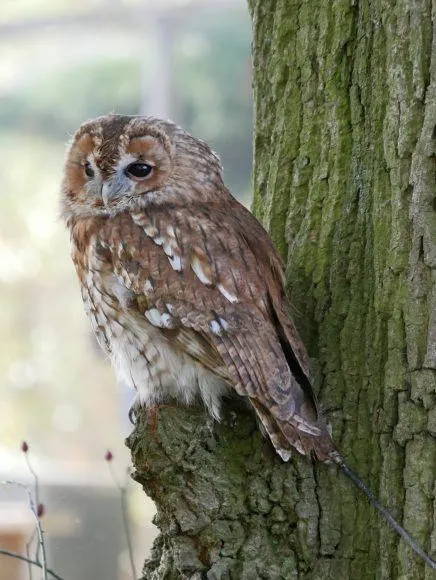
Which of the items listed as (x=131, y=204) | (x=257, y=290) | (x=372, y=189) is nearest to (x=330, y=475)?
(x=257, y=290)

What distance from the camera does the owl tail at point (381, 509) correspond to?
6.88ft

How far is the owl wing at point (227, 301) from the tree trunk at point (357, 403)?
0.11 metres

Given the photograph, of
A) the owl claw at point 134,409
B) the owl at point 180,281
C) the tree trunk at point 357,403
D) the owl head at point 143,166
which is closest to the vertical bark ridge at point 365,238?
the tree trunk at point 357,403

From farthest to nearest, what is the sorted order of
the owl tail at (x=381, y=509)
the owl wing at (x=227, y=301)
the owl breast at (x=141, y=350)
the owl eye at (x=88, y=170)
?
1. the owl eye at (x=88, y=170)
2. the owl breast at (x=141, y=350)
3. the owl wing at (x=227, y=301)
4. the owl tail at (x=381, y=509)

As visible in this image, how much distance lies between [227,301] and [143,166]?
53 cm

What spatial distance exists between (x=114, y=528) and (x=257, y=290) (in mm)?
2051

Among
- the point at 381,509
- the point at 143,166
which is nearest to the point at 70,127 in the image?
the point at 143,166

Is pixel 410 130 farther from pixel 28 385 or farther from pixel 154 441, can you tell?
pixel 28 385

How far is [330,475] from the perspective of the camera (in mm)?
2240

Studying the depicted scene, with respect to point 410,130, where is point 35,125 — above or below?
above

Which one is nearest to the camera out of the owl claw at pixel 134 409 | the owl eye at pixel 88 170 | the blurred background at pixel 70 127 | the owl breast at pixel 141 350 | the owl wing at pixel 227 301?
the owl wing at pixel 227 301

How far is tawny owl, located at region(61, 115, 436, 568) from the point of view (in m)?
2.23

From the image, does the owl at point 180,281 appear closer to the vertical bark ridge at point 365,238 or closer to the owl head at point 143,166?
the owl head at point 143,166

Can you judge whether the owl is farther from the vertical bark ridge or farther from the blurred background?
the blurred background
